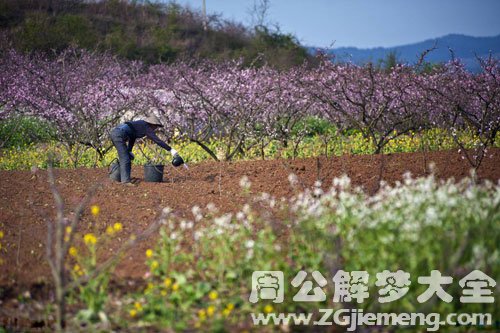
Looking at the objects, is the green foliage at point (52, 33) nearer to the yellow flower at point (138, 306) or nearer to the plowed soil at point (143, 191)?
the plowed soil at point (143, 191)

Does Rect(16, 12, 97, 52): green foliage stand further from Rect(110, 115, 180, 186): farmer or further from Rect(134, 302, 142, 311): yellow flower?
Rect(134, 302, 142, 311): yellow flower

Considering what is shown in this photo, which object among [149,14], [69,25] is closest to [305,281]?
[69,25]

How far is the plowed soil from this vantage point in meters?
5.61

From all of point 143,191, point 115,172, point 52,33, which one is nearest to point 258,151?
point 115,172

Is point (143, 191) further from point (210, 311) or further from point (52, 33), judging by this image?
point (52, 33)

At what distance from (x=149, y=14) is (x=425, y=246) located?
129 feet

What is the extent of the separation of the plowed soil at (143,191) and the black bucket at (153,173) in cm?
15

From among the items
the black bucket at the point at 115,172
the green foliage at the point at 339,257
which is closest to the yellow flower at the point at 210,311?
the green foliage at the point at 339,257

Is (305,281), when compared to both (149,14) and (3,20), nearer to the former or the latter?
(3,20)

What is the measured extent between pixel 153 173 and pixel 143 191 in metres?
0.80

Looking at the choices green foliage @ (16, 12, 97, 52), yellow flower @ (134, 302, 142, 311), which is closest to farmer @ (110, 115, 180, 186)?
yellow flower @ (134, 302, 142, 311)

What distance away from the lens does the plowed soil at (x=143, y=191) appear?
561 cm

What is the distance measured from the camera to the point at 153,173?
9602mm

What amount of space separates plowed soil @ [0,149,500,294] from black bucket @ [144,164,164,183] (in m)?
0.15
